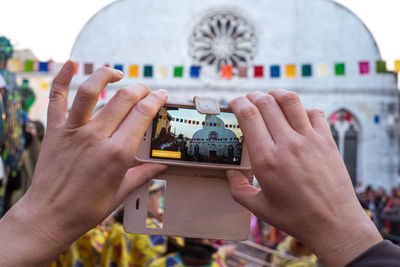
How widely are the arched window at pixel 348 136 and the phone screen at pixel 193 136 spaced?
1705 cm

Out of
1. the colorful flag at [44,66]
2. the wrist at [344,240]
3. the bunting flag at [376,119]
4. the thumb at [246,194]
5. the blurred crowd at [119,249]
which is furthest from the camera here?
the bunting flag at [376,119]

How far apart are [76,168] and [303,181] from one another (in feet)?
1.64

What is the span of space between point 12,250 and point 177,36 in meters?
18.6

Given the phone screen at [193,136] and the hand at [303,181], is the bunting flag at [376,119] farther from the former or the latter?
the hand at [303,181]

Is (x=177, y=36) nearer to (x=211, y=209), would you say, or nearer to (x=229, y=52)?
(x=229, y=52)

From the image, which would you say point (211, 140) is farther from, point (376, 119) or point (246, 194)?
point (376, 119)

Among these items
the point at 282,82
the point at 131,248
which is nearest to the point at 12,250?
the point at 131,248

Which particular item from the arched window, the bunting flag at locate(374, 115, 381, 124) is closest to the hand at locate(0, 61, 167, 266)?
the arched window

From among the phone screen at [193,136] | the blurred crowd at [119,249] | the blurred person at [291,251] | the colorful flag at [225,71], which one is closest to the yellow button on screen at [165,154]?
the phone screen at [193,136]

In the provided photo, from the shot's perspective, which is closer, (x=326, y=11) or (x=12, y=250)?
(x=12, y=250)

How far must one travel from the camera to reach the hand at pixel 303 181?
772 mm

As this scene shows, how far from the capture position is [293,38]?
18.2 m

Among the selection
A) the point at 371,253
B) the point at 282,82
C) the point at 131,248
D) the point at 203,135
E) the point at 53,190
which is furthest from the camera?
the point at 282,82

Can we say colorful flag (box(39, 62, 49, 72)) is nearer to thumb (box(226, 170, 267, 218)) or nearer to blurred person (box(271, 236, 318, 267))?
blurred person (box(271, 236, 318, 267))
